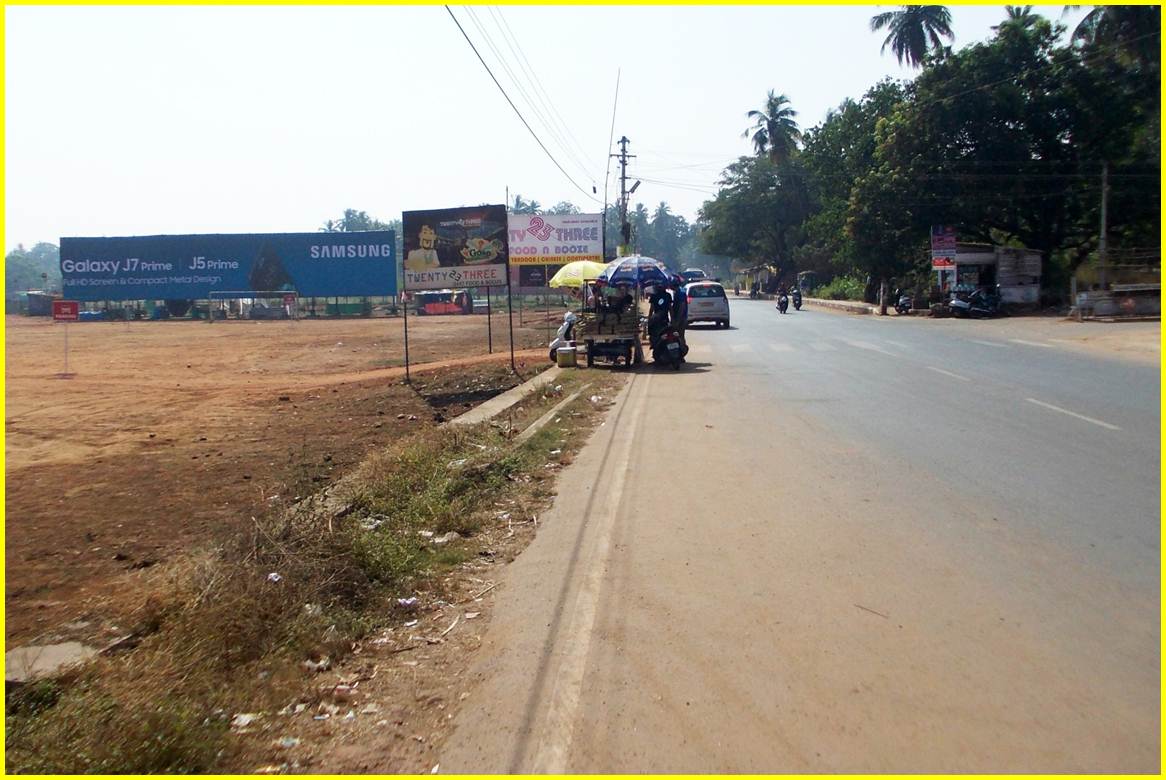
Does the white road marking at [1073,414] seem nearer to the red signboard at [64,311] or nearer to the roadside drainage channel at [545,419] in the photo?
the roadside drainage channel at [545,419]

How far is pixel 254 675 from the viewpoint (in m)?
4.95

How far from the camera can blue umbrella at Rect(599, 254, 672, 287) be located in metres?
22.2

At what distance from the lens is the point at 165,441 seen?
13914 mm

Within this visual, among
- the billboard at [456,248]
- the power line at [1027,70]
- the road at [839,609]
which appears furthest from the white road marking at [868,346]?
the power line at [1027,70]

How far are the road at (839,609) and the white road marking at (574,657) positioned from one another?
16 mm

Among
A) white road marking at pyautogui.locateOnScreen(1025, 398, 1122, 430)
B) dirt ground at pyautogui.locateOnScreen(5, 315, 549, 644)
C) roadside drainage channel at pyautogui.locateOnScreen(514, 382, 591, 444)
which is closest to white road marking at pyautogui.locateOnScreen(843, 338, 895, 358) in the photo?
dirt ground at pyautogui.locateOnScreen(5, 315, 549, 644)

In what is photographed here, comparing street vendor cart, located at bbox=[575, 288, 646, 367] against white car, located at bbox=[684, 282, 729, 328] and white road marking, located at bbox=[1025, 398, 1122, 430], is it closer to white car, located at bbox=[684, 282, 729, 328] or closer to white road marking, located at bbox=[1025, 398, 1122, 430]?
white road marking, located at bbox=[1025, 398, 1122, 430]

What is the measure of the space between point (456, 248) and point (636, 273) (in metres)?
4.24

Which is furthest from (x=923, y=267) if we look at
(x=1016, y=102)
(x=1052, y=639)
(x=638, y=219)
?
(x=638, y=219)

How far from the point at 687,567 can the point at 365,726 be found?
9.00ft

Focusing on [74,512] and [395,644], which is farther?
[74,512]

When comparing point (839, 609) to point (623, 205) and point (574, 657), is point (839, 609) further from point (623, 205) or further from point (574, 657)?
point (623, 205)

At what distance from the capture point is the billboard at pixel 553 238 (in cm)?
5581

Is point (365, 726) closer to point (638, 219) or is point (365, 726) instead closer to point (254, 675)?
point (254, 675)
